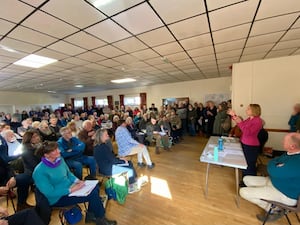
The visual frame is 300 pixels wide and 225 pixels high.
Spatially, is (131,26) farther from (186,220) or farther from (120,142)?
(186,220)

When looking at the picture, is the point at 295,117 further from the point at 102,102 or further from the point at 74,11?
the point at 102,102

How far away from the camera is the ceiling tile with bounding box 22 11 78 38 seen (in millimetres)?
1807

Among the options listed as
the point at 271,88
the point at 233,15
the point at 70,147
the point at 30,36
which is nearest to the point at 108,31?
the point at 30,36

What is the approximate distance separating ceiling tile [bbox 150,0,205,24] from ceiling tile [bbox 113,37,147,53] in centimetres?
81

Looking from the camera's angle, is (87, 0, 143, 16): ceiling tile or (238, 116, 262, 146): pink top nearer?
(87, 0, 143, 16): ceiling tile

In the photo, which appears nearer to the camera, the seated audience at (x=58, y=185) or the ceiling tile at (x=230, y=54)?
the seated audience at (x=58, y=185)

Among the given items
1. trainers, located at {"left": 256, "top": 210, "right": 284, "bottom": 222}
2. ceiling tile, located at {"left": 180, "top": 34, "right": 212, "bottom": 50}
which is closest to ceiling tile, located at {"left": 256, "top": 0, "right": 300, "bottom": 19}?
ceiling tile, located at {"left": 180, "top": 34, "right": 212, "bottom": 50}

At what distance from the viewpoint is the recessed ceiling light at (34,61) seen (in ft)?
10.9

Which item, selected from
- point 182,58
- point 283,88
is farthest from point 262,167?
point 182,58

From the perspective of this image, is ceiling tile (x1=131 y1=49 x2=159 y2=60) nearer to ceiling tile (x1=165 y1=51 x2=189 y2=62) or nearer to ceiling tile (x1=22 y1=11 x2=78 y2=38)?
ceiling tile (x1=165 y1=51 x2=189 y2=62)

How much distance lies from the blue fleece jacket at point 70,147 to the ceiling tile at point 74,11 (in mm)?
2124

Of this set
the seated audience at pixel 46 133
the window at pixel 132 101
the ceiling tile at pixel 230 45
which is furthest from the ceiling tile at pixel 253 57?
the window at pixel 132 101

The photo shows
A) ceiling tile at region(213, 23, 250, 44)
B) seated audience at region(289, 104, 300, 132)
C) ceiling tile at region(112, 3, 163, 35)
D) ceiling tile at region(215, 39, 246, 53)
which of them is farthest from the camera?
seated audience at region(289, 104, 300, 132)

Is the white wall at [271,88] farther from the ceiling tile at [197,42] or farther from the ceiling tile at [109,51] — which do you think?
the ceiling tile at [109,51]
